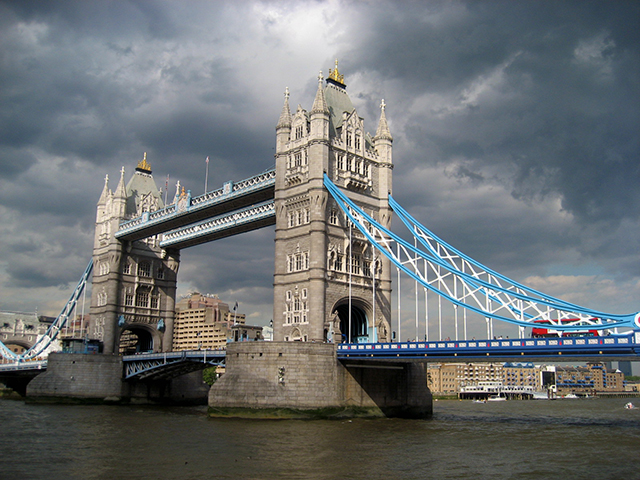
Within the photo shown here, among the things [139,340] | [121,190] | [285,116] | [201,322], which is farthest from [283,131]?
[201,322]

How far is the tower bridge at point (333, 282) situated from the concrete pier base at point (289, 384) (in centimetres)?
8

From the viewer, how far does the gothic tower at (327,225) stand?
2056 inches

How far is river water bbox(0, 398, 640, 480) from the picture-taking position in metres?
25.2

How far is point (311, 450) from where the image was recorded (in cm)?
3073

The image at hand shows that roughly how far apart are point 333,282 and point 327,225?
4.76m

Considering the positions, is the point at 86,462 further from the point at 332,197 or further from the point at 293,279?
the point at 332,197

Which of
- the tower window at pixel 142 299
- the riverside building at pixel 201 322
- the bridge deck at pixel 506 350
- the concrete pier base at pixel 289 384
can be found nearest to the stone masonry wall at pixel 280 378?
the concrete pier base at pixel 289 384

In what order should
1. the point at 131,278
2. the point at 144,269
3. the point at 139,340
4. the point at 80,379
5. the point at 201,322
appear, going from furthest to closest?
the point at 201,322 → the point at 139,340 → the point at 144,269 → the point at 131,278 → the point at 80,379

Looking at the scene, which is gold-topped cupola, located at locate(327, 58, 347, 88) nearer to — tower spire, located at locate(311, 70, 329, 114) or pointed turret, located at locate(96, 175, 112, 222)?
tower spire, located at locate(311, 70, 329, 114)

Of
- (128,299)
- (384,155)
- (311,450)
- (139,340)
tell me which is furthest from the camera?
(139,340)

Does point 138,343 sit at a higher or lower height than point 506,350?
higher

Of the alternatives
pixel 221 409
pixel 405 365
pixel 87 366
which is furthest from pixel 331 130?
pixel 87 366

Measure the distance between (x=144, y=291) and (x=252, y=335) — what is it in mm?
14671

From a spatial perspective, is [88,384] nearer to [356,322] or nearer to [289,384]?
[356,322]
